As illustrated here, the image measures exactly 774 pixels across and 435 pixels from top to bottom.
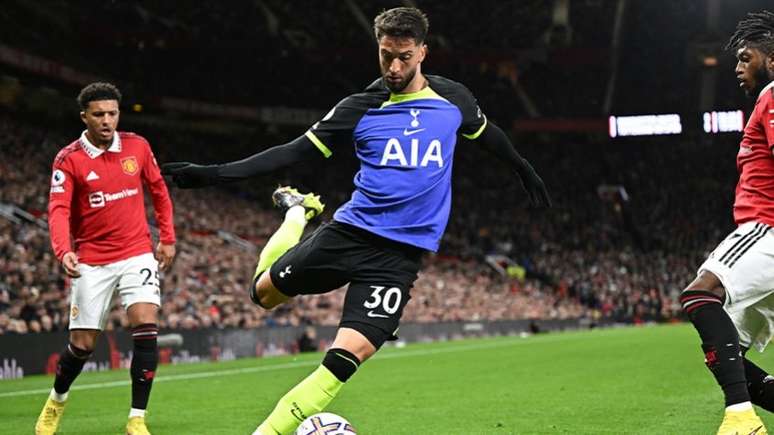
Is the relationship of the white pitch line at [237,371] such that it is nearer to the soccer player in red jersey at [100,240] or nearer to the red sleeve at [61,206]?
the soccer player in red jersey at [100,240]

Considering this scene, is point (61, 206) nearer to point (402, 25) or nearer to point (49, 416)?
point (49, 416)

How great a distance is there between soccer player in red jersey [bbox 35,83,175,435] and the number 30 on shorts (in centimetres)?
309

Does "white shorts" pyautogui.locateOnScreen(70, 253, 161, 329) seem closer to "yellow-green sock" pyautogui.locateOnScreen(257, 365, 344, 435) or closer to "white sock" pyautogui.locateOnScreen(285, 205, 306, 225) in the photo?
"white sock" pyautogui.locateOnScreen(285, 205, 306, 225)

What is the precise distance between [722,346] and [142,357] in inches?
173

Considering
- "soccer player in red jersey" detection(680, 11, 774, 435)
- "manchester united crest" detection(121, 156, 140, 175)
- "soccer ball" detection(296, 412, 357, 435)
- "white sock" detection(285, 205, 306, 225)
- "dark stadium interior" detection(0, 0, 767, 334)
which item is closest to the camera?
"soccer ball" detection(296, 412, 357, 435)

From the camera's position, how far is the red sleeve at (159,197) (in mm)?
8453

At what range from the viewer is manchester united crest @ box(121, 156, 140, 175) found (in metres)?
8.27

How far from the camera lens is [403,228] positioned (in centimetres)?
561

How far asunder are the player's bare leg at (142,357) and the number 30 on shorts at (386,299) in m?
2.99

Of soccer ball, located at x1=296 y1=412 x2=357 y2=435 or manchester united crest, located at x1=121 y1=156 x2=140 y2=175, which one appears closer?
soccer ball, located at x1=296 y1=412 x2=357 y2=435

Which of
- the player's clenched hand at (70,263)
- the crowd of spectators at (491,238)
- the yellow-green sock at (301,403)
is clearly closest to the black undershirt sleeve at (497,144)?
the yellow-green sock at (301,403)

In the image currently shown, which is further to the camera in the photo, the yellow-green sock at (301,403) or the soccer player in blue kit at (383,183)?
the soccer player in blue kit at (383,183)

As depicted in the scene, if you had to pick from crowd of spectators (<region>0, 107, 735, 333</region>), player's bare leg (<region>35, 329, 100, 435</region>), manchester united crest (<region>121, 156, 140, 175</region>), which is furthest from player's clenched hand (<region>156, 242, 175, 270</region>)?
crowd of spectators (<region>0, 107, 735, 333</region>)

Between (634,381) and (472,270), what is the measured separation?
99.6 ft
